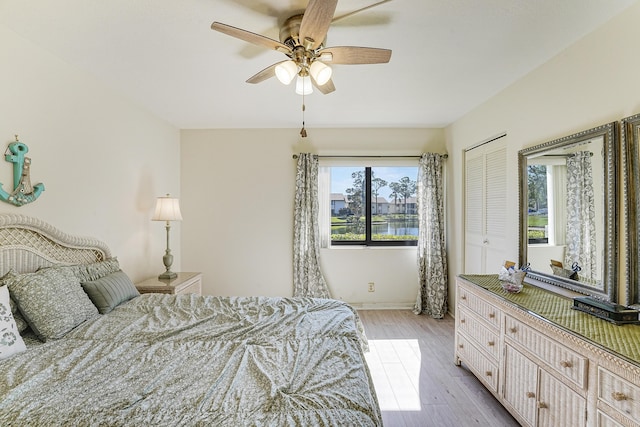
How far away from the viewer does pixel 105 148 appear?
2639mm

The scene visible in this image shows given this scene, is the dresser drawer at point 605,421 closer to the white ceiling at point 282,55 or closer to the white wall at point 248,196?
the white ceiling at point 282,55

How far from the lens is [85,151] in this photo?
242cm

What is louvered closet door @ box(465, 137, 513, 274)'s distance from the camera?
2832mm

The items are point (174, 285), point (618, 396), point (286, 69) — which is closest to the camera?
point (618, 396)

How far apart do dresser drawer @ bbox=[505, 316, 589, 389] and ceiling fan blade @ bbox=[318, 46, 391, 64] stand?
5.93 feet

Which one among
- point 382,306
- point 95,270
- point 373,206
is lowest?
point 382,306

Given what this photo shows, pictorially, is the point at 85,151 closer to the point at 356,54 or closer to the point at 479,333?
the point at 356,54

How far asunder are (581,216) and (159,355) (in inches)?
103

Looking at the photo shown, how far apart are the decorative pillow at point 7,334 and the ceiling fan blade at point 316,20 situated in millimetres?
2108

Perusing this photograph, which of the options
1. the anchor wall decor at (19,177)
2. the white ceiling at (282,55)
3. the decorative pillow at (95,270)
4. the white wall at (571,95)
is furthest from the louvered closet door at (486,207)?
the anchor wall decor at (19,177)

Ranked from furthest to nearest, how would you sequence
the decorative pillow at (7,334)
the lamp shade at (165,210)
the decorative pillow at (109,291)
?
the lamp shade at (165,210)
the decorative pillow at (109,291)
the decorative pillow at (7,334)

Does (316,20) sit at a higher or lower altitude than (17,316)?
higher

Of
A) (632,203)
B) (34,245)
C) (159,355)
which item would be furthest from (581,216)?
(34,245)

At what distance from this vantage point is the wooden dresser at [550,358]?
122cm
